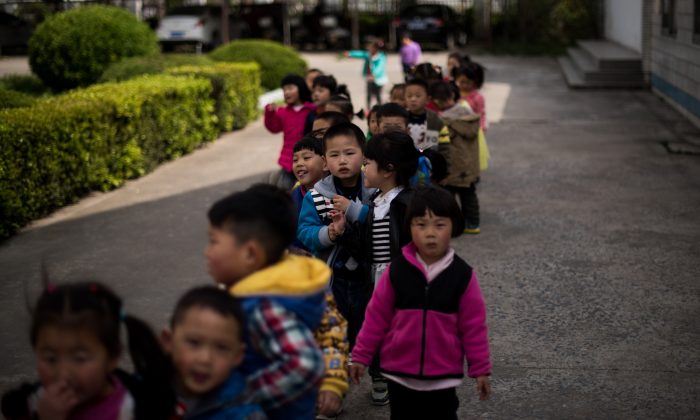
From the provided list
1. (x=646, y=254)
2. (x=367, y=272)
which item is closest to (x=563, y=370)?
(x=367, y=272)

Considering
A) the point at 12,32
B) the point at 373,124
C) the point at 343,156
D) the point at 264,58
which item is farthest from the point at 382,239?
the point at 12,32

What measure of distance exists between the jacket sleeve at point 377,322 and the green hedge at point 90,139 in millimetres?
5662

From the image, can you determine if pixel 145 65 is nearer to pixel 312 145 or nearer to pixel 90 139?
pixel 90 139

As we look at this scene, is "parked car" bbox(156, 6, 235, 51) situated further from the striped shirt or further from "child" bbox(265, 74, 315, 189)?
the striped shirt

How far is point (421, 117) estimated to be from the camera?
7453mm

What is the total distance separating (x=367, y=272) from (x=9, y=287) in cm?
366

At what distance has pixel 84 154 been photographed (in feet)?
33.1

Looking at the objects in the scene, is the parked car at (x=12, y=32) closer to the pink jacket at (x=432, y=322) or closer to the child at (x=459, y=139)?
the child at (x=459, y=139)

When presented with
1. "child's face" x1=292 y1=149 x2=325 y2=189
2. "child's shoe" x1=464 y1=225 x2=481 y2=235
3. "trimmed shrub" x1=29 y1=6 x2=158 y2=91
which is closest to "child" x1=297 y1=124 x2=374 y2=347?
"child's face" x1=292 y1=149 x2=325 y2=189

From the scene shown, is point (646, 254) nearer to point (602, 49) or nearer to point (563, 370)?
point (563, 370)

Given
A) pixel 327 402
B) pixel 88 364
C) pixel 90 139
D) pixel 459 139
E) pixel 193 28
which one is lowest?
pixel 327 402

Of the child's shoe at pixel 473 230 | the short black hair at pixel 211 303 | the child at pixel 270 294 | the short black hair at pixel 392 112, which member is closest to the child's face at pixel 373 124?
the short black hair at pixel 392 112

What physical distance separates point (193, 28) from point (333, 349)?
27.4 meters

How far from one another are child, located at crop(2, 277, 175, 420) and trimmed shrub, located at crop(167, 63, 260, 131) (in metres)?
12.1
